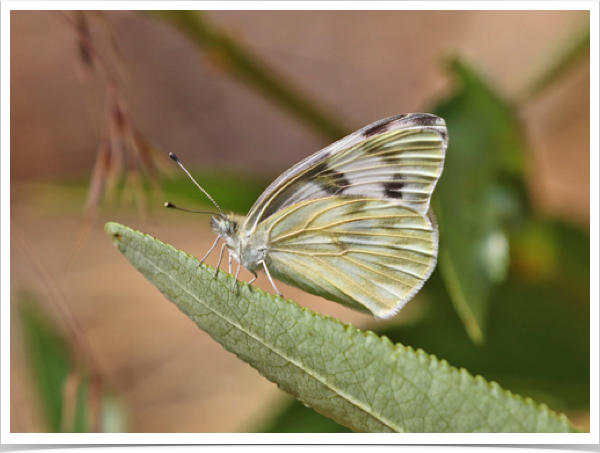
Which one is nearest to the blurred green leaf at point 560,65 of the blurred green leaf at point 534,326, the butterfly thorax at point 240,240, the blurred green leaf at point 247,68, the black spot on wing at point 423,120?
the blurred green leaf at point 534,326

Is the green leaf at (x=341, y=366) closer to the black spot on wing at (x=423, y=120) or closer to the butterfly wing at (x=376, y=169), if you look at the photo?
the butterfly wing at (x=376, y=169)

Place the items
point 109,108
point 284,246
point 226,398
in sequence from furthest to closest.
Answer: point 226,398 → point 284,246 → point 109,108

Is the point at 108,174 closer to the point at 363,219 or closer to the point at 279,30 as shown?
the point at 363,219

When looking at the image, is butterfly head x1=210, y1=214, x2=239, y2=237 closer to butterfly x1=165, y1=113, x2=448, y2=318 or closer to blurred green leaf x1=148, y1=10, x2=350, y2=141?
butterfly x1=165, y1=113, x2=448, y2=318

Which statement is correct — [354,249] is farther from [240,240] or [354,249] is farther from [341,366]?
[341,366]

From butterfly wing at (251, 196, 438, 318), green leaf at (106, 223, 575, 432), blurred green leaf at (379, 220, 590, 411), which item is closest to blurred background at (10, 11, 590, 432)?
blurred green leaf at (379, 220, 590, 411)

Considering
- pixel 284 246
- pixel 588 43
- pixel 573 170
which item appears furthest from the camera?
pixel 573 170

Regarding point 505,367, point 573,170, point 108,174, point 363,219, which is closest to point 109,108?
point 108,174
